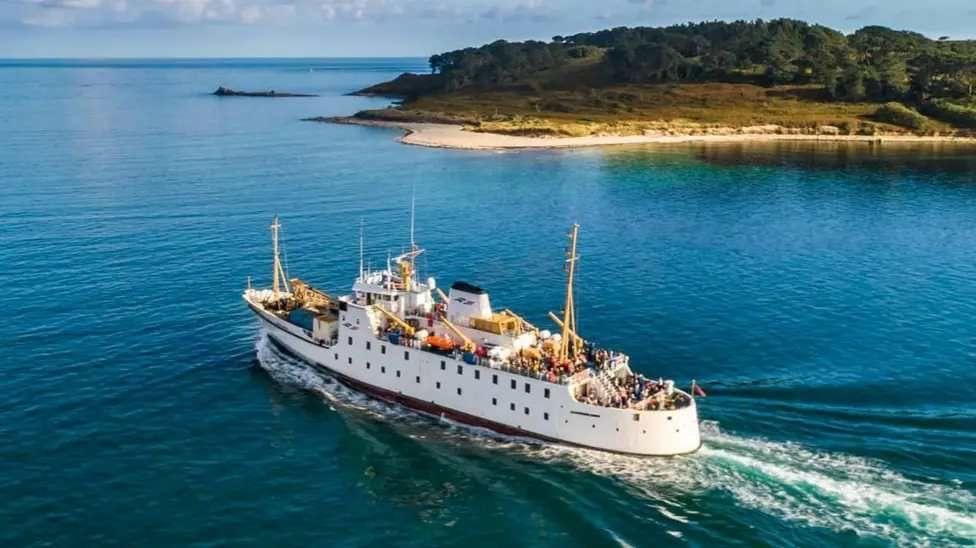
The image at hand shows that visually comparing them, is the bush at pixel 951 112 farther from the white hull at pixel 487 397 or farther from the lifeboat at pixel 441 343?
the lifeboat at pixel 441 343

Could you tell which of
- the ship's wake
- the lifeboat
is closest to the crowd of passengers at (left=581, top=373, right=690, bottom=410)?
the ship's wake

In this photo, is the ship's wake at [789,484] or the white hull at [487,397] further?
the white hull at [487,397]

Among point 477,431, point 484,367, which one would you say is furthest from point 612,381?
point 477,431

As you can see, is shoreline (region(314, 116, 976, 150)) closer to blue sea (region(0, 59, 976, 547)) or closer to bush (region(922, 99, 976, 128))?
bush (region(922, 99, 976, 128))

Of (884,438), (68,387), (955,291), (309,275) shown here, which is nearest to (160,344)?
(68,387)

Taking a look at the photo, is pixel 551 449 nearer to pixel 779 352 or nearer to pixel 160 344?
pixel 779 352

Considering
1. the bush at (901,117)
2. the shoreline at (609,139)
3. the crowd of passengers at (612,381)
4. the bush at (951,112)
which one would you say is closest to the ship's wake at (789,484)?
the crowd of passengers at (612,381)
